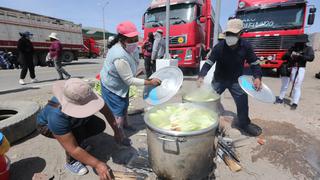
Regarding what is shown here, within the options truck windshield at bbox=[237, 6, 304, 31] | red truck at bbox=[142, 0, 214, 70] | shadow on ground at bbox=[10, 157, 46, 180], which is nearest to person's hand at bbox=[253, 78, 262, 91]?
shadow on ground at bbox=[10, 157, 46, 180]

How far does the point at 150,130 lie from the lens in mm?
2098

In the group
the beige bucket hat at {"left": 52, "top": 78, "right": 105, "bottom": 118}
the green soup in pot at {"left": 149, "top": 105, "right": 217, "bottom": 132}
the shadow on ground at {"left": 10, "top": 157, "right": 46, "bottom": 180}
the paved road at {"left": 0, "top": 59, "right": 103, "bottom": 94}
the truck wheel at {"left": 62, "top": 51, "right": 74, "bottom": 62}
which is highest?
the truck wheel at {"left": 62, "top": 51, "right": 74, "bottom": 62}

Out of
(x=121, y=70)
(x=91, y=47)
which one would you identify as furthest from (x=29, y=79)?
(x=91, y=47)

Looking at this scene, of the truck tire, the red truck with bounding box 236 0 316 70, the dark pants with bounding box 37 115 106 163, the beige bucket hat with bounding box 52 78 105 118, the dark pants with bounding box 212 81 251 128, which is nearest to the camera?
the beige bucket hat with bounding box 52 78 105 118

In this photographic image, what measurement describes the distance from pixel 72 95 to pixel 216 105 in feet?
6.40

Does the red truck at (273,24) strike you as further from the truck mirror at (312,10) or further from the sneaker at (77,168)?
the sneaker at (77,168)

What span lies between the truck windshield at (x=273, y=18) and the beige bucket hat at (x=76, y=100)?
8706 millimetres

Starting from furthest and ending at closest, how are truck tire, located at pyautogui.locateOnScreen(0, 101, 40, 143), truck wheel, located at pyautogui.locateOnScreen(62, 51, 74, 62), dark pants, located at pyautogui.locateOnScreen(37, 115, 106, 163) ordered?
truck wheel, located at pyautogui.locateOnScreen(62, 51, 74, 62) → truck tire, located at pyautogui.locateOnScreen(0, 101, 40, 143) → dark pants, located at pyautogui.locateOnScreen(37, 115, 106, 163)

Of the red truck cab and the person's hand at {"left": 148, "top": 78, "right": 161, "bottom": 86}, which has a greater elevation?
the red truck cab

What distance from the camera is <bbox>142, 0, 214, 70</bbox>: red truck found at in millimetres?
8430

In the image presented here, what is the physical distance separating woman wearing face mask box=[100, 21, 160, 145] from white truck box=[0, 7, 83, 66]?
49.9ft

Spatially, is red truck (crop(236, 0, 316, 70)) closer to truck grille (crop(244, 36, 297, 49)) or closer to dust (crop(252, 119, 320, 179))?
truck grille (crop(244, 36, 297, 49))

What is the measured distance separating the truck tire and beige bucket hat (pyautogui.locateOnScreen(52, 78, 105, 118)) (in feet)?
4.66

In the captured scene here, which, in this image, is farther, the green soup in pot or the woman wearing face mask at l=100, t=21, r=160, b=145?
the woman wearing face mask at l=100, t=21, r=160, b=145
